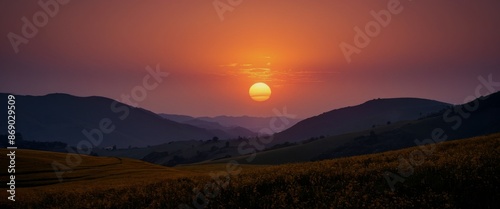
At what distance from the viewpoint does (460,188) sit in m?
13.0

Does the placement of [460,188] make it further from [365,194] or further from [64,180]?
[64,180]

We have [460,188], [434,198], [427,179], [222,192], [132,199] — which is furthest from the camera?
[132,199]

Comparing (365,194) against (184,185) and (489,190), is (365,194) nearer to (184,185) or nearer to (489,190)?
(489,190)

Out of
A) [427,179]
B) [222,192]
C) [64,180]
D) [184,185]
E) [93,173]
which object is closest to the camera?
[427,179]

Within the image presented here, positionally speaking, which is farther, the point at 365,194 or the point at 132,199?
the point at 132,199

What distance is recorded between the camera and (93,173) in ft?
172

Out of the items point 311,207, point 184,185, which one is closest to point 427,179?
point 311,207

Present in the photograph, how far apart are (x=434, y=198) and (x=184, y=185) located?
12.6 meters

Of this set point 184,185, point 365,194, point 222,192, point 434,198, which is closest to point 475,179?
point 434,198

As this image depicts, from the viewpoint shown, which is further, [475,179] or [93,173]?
[93,173]

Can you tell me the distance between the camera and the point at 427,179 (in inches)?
556

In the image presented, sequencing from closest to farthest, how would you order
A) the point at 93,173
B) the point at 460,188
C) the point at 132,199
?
the point at 460,188 < the point at 132,199 < the point at 93,173

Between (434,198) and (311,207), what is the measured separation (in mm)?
3747

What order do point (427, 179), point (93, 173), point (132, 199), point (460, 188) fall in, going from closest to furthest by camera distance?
1. point (460, 188)
2. point (427, 179)
3. point (132, 199)
4. point (93, 173)
